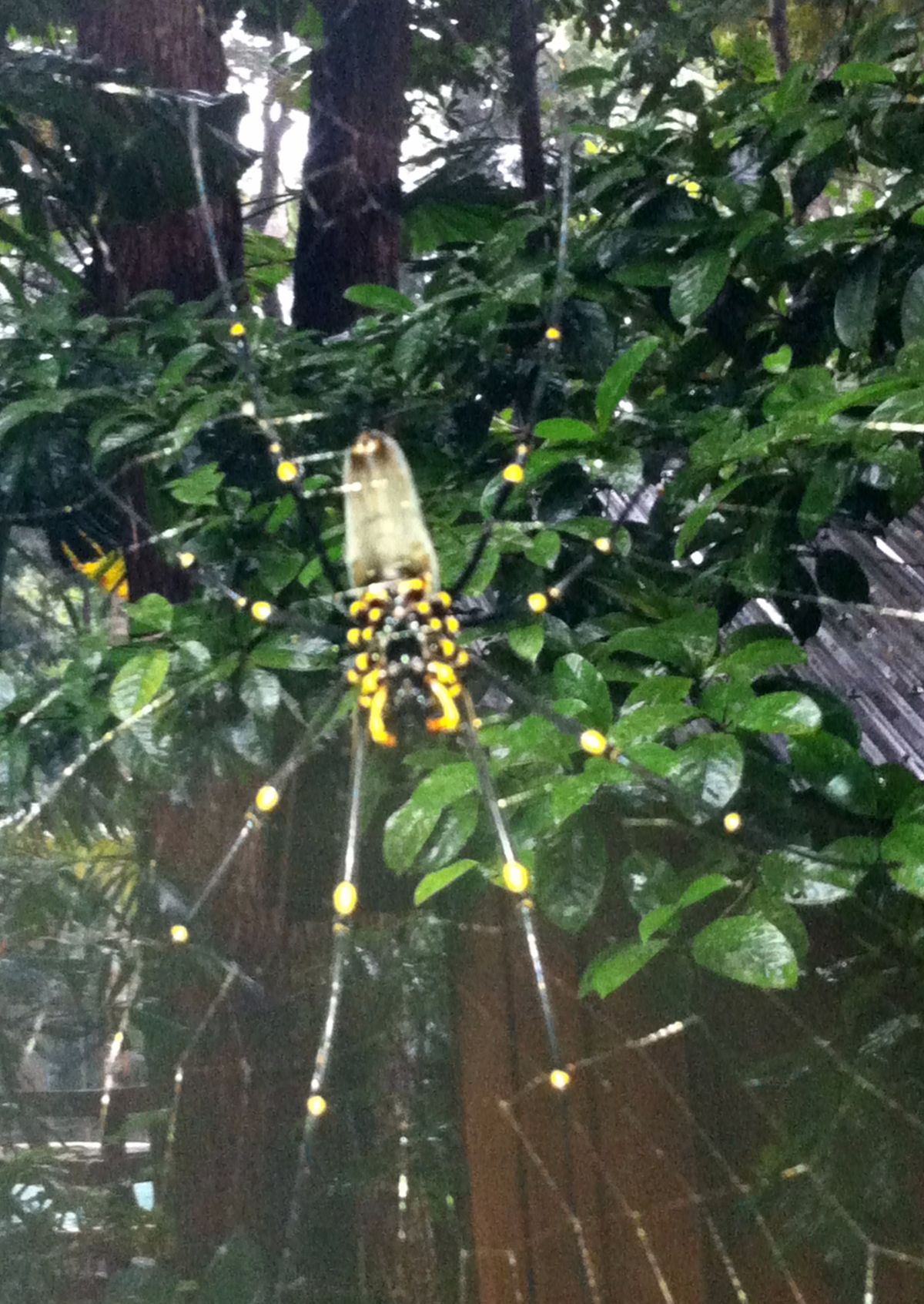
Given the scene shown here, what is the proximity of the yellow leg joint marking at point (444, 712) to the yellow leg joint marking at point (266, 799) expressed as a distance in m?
0.08

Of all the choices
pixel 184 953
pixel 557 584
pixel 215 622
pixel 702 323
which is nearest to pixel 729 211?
pixel 702 323

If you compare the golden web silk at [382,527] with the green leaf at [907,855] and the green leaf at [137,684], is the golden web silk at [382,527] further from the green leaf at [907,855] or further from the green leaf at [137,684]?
the green leaf at [907,855]

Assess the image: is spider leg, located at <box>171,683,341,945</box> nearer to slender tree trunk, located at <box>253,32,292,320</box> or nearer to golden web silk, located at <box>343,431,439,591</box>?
golden web silk, located at <box>343,431,439,591</box>

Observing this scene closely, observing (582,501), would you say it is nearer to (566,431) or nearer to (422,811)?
(566,431)

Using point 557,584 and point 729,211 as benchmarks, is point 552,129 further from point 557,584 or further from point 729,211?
point 557,584

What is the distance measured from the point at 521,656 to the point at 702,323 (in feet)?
0.74

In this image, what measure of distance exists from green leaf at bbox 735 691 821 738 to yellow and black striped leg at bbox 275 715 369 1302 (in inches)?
7.0

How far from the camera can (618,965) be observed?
1.53 feet

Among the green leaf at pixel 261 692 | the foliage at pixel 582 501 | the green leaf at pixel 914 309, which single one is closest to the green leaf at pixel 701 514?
the foliage at pixel 582 501

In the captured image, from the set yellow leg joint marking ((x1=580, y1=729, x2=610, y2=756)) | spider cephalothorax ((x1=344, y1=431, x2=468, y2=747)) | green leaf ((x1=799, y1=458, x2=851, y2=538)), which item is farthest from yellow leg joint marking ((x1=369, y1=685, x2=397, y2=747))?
green leaf ((x1=799, y1=458, x2=851, y2=538))

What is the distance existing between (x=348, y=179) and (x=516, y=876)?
0.45 meters

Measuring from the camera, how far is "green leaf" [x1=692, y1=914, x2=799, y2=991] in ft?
1.35

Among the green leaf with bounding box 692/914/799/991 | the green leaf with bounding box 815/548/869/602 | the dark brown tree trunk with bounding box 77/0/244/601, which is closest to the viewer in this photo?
the green leaf with bounding box 692/914/799/991

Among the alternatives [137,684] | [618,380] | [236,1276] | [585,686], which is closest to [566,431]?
[618,380]
